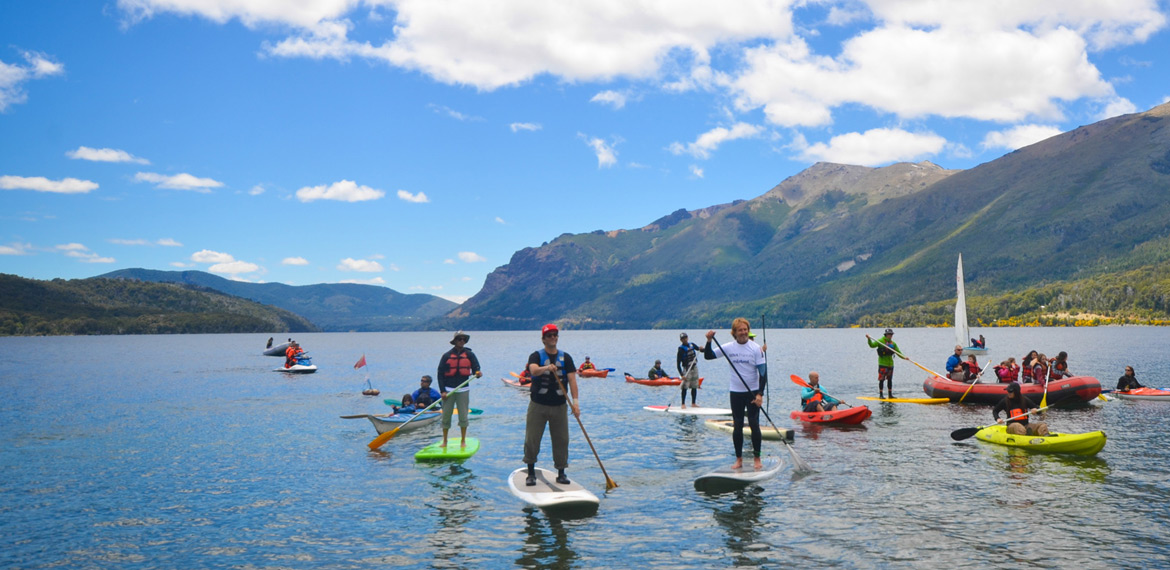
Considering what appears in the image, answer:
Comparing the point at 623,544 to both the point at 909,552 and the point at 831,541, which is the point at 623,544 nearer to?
the point at 831,541

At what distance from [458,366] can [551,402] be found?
5197 mm

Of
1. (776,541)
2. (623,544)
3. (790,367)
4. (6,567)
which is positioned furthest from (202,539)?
(790,367)

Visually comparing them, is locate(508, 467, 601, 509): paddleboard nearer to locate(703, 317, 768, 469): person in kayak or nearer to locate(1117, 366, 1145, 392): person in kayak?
locate(703, 317, 768, 469): person in kayak

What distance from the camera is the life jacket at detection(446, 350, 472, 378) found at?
18.9m

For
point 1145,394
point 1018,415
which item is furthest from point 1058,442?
point 1145,394

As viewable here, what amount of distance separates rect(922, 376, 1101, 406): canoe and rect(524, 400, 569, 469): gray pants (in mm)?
23802

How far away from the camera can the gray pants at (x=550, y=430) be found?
14711 mm

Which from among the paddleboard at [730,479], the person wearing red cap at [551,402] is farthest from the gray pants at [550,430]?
the paddleboard at [730,479]

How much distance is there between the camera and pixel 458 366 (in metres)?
19.0

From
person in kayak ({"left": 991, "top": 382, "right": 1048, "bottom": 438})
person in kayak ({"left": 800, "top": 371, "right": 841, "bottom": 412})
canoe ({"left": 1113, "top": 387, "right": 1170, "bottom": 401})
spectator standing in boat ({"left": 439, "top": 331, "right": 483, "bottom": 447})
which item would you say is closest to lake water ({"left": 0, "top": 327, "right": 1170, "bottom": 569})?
person in kayak ({"left": 991, "top": 382, "right": 1048, "bottom": 438})

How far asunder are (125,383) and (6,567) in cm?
5624

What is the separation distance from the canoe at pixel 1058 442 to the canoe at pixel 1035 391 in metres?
9.67

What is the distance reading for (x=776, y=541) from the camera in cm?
1228

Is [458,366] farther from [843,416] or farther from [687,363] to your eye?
[843,416]
